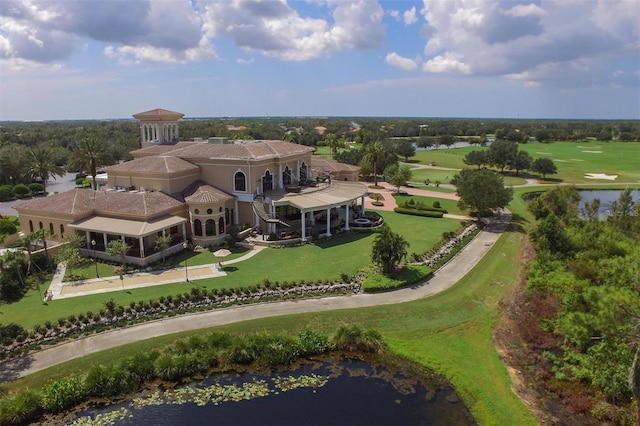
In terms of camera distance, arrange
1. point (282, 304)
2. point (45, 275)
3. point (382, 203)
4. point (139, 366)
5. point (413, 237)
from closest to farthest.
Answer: point (139, 366)
point (282, 304)
point (45, 275)
point (413, 237)
point (382, 203)

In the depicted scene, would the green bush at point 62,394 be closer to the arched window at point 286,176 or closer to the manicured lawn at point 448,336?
the manicured lawn at point 448,336

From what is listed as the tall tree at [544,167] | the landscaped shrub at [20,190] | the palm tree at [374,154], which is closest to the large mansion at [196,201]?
the palm tree at [374,154]

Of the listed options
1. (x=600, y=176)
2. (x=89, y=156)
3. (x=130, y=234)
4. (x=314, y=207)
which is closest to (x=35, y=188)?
(x=89, y=156)

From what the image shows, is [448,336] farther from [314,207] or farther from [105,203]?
[105,203]

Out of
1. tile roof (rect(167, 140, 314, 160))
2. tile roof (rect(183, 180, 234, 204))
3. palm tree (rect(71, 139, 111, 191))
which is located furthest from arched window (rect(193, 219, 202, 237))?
palm tree (rect(71, 139, 111, 191))

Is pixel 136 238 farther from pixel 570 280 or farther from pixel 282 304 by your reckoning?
pixel 570 280

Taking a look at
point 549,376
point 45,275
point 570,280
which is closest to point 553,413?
point 549,376
